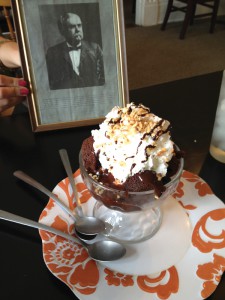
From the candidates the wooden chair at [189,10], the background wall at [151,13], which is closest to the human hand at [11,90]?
the wooden chair at [189,10]

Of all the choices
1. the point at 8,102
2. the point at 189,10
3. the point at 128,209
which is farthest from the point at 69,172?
the point at 189,10

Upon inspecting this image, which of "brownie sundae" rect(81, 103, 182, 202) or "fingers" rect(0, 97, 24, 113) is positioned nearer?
"brownie sundae" rect(81, 103, 182, 202)

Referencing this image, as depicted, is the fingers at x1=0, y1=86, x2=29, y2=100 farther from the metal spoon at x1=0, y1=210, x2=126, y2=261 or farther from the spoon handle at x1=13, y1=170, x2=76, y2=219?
the metal spoon at x1=0, y1=210, x2=126, y2=261

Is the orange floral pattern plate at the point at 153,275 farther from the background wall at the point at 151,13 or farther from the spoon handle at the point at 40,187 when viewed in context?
the background wall at the point at 151,13

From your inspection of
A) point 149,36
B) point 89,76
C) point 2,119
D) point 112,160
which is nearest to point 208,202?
point 112,160

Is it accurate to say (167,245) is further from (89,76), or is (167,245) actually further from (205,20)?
(205,20)

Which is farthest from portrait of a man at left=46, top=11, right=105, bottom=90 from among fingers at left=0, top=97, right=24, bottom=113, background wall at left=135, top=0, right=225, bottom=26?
background wall at left=135, top=0, right=225, bottom=26

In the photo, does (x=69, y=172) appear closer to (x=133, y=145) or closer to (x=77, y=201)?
(x=77, y=201)
